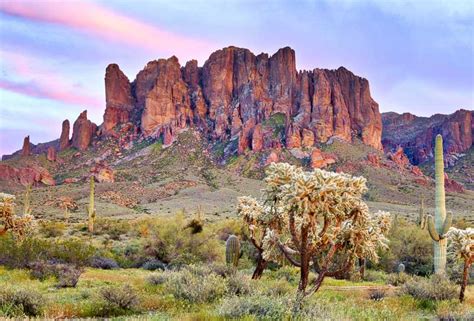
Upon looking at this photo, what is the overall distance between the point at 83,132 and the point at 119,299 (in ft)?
513

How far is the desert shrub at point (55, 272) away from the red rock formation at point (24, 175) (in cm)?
9990

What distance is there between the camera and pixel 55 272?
1838 centimetres

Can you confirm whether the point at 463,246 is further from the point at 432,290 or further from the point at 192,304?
the point at 192,304

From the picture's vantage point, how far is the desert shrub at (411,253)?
98.5 feet

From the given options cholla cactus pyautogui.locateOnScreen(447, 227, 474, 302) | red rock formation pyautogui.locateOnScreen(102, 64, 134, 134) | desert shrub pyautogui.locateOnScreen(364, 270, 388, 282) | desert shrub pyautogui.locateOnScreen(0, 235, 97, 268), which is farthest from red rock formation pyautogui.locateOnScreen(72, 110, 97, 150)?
cholla cactus pyautogui.locateOnScreen(447, 227, 474, 302)

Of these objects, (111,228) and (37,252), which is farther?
(111,228)

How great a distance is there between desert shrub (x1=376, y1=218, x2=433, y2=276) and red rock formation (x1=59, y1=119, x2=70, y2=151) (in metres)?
145

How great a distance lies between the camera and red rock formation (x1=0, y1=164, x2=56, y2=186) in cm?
11153

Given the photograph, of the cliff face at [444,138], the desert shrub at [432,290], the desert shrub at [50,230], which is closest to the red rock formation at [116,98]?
the cliff face at [444,138]

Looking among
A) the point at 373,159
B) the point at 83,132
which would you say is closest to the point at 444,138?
the point at 373,159

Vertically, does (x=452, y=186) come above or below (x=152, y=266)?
above

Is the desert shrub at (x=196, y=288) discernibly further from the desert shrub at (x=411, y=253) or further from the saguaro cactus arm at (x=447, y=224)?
the desert shrub at (x=411, y=253)

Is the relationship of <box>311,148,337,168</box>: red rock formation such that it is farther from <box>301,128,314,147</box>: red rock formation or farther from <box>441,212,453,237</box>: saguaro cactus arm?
<box>441,212,453,237</box>: saguaro cactus arm

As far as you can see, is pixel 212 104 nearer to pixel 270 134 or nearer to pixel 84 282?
pixel 270 134
